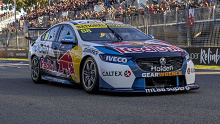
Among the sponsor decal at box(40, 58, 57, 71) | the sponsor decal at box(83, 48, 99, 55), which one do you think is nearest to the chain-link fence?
the sponsor decal at box(40, 58, 57, 71)

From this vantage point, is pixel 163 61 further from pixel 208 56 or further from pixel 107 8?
pixel 107 8

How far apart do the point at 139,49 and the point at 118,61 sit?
48 cm

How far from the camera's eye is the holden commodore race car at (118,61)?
707cm

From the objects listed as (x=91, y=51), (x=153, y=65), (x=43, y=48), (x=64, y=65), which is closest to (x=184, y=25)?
(x=43, y=48)

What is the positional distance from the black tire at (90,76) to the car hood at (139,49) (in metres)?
0.35

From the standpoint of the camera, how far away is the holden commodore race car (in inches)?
279

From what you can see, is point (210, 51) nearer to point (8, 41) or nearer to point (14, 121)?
point (14, 121)

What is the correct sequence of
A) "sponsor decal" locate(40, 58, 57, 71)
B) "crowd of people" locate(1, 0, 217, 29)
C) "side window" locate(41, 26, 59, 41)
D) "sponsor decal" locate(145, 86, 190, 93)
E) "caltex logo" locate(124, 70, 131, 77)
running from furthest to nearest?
"crowd of people" locate(1, 0, 217, 29) < "side window" locate(41, 26, 59, 41) < "sponsor decal" locate(40, 58, 57, 71) < "sponsor decal" locate(145, 86, 190, 93) < "caltex logo" locate(124, 70, 131, 77)

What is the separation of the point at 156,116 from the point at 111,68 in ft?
6.90

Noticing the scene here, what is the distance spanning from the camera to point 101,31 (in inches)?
341

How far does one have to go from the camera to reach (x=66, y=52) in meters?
8.66

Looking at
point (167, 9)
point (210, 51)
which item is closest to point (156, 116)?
point (210, 51)

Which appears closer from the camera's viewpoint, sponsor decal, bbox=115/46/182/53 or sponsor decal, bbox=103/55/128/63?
sponsor decal, bbox=103/55/128/63

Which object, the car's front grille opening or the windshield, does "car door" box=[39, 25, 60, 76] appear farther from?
the car's front grille opening
